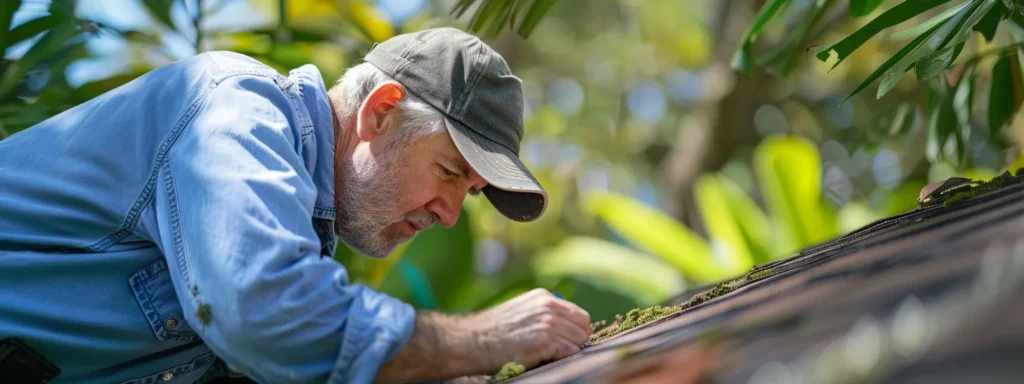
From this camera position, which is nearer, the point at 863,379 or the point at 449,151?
the point at 863,379

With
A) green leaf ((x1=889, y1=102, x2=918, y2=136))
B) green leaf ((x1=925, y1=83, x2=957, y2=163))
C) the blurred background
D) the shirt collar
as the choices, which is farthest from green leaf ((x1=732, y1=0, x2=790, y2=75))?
the shirt collar

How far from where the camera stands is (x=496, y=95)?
1.88 metres

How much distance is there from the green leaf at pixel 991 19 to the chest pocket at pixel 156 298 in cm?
150

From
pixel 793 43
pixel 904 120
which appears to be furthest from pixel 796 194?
pixel 793 43

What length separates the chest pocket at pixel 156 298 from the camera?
5.19ft

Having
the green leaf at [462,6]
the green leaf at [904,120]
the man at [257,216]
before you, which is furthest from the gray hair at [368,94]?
the green leaf at [904,120]

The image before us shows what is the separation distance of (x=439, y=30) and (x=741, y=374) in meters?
1.34

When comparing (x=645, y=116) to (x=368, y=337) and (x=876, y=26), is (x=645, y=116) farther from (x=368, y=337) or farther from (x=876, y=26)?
(x=368, y=337)

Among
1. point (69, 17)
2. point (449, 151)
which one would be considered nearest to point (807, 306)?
point (449, 151)

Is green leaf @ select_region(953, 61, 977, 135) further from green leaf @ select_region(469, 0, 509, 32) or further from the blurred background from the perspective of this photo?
green leaf @ select_region(469, 0, 509, 32)

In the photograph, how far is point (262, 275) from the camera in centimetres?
122

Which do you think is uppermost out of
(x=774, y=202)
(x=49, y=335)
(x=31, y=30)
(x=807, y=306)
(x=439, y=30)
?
(x=774, y=202)

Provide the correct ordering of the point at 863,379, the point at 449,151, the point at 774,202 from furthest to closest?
the point at 774,202
the point at 449,151
the point at 863,379

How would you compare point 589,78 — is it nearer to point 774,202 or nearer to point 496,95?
point 774,202
